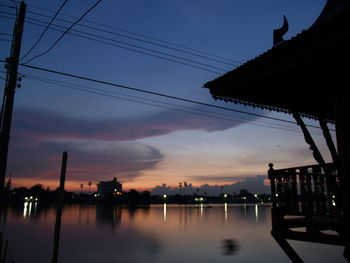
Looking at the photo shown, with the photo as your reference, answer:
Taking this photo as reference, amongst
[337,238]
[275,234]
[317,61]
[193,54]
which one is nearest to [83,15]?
[193,54]

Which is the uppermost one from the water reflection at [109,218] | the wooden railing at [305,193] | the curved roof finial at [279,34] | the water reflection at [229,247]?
the curved roof finial at [279,34]

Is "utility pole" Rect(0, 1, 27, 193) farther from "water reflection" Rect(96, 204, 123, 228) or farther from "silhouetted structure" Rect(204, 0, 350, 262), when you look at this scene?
"water reflection" Rect(96, 204, 123, 228)

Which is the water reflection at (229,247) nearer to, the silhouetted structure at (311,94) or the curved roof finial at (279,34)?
the silhouetted structure at (311,94)

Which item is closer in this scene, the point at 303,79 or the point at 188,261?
the point at 303,79

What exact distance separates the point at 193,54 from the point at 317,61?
875cm

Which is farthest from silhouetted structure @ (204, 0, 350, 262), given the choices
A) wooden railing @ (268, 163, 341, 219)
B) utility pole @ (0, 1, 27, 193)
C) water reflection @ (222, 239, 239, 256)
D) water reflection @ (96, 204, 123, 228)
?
water reflection @ (96, 204, 123, 228)

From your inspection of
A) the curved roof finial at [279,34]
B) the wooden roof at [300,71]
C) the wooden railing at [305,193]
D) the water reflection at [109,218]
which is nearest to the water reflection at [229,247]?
the water reflection at [109,218]

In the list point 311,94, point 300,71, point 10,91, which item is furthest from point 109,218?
point 300,71

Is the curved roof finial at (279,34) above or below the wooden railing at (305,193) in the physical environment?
above

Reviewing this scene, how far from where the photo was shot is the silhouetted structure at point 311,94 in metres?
5.36

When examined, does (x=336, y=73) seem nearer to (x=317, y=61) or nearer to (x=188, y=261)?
(x=317, y=61)

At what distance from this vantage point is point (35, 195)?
19312 centimetres

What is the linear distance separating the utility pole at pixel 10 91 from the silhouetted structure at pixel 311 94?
6458 mm

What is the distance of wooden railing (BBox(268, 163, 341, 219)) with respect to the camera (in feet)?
21.5
